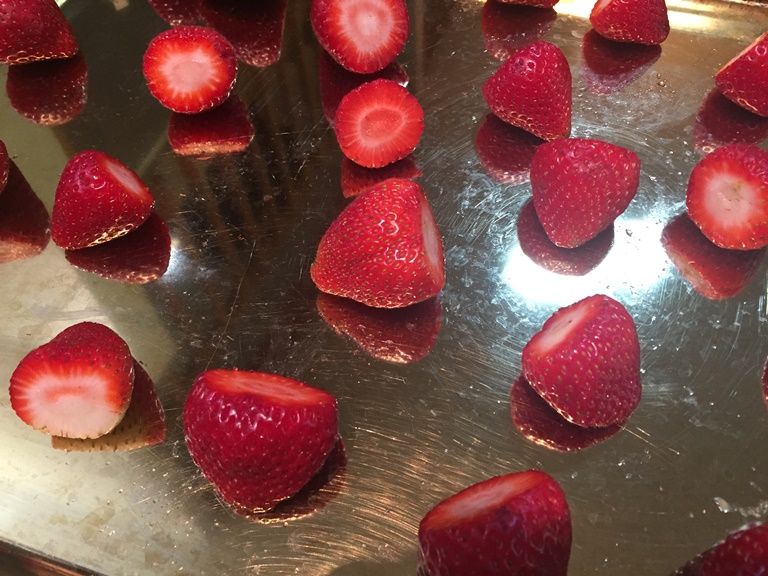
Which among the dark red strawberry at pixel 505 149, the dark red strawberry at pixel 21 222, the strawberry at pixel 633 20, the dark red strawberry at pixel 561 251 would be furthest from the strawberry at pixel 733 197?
the dark red strawberry at pixel 21 222

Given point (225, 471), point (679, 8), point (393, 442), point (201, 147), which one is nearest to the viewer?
point (225, 471)

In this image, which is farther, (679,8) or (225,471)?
(679,8)

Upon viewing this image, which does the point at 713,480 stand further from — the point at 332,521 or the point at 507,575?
the point at 332,521

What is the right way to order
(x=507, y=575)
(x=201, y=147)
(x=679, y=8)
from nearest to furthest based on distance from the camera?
(x=507, y=575) < (x=201, y=147) < (x=679, y=8)

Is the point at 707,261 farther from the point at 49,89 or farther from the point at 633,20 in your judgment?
the point at 49,89

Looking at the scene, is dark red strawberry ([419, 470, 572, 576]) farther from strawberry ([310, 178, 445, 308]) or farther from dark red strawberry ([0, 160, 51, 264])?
dark red strawberry ([0, 160, 51, 264])

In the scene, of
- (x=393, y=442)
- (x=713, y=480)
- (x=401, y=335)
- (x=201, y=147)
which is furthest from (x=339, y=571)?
(x=201, y=147)

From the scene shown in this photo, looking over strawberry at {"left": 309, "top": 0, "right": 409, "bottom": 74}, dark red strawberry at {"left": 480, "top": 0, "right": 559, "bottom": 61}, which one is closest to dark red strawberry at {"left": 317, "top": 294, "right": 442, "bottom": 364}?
strawberry at {"left": 309, "top": 0, "right": 409, "bottom": 74}

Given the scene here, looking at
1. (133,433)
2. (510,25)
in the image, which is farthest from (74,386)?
(510,25)
